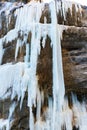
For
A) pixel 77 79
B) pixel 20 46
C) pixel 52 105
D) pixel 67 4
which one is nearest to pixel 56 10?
pixel 67 4

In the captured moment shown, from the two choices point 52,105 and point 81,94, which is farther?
point 81,94

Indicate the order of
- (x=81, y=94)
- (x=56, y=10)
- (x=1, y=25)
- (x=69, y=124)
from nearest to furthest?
(x=69, y=124) < (x=81, y=94) < (x=56, y=10) < (x=1, y=25)

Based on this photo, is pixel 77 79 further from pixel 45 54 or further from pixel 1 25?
pixel 1 25

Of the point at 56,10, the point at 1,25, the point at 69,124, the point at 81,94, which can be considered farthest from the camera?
the point at 1,25

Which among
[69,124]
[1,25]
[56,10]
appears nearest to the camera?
[69,124]

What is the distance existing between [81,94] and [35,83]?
1.52 meters

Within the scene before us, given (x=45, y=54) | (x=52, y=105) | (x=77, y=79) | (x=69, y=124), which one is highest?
(x=45, y=54)

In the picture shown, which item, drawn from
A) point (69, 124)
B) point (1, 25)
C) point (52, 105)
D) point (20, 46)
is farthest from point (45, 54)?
point (1, 25)

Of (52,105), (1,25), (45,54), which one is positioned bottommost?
(52,105)

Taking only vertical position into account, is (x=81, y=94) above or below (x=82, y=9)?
below

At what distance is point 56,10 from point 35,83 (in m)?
2.68

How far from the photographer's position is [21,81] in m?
7.77

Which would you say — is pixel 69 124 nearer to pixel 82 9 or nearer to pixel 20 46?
pixel 20 46

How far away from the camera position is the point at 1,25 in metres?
10.0
